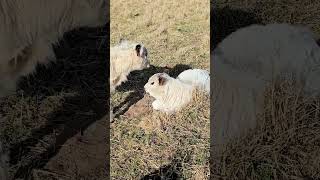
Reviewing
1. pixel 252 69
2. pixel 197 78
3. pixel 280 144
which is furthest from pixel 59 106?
pixel 280 144

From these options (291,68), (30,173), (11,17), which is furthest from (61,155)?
(291,68)

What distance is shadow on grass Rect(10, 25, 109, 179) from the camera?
4.17 metres

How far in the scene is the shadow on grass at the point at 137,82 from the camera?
4.92 m

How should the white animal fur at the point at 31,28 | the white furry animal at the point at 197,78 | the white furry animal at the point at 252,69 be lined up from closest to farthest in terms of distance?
1. the white animal fur at the point at 31,28
2. the white furry animal at the point at 252,69
3. the white furry animal at the point at 197,78

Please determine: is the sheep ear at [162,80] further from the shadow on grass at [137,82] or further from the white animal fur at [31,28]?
the white animal fur at [31,28]

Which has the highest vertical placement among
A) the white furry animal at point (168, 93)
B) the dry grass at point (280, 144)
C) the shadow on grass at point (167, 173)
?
the white furry animal at point (168, 93)

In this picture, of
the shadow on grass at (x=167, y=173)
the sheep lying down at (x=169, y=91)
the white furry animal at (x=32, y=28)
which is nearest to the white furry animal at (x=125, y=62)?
the sheep lying down at (x=169, y=91)

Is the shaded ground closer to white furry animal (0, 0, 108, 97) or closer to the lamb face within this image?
white furry animal (0, 0, 108, 97)

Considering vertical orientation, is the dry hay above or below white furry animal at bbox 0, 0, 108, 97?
below

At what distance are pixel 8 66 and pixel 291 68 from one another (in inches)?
94.6

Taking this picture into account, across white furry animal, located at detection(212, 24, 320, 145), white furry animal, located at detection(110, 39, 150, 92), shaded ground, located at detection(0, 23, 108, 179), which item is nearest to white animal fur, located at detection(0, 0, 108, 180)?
shaded ground, located at detection(0, 23, 108, 179)

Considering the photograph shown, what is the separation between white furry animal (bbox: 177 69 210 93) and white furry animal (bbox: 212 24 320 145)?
26 centimetres

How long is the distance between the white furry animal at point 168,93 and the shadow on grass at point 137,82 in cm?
35

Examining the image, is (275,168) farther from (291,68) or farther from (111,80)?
(111,80)
